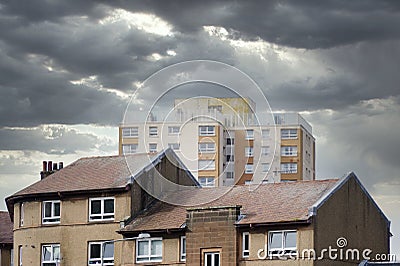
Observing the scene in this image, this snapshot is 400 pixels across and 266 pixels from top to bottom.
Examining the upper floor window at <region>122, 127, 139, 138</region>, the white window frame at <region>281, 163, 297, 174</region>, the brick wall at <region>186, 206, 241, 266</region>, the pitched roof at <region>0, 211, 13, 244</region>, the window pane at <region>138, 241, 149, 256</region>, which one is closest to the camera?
the brick wall at <region>186, 206, 241, 266</region>

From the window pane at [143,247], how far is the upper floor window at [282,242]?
32.5ft

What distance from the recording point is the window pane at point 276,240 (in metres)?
70.8

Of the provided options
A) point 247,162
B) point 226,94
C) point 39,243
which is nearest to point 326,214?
point 226,94

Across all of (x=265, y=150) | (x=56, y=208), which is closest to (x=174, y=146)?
(x=56, y=208)

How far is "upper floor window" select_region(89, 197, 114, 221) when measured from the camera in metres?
79.1

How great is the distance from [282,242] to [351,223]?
706 centimetres

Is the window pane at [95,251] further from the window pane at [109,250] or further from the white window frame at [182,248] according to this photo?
the white window frame at [182,248]

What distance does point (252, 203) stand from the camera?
75.2 metres

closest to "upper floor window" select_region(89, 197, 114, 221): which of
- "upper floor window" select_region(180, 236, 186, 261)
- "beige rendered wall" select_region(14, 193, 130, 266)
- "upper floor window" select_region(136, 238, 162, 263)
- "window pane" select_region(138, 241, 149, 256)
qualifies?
"beige rendered wall" select_region(14, 193, 130, 266)

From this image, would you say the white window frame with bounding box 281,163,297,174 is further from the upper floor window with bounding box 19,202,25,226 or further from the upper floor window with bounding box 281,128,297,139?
the upper floor window with bounding box 19,202,25,226

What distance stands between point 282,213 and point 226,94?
52.5 feet

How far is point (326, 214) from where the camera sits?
2820 inches

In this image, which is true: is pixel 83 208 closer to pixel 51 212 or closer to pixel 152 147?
pixel 51 212

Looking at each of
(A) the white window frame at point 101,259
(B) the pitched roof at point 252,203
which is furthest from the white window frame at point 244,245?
(A) the white window frame at point 101,259
